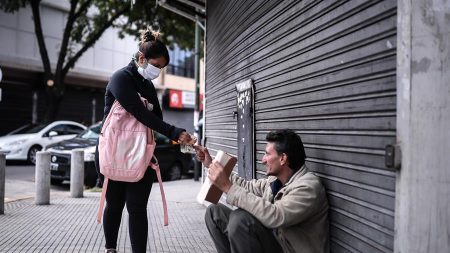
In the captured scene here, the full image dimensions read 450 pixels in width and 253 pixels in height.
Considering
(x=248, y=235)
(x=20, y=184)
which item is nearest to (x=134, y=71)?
(x=248, y=235)

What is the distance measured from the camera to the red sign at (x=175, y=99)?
30.9 m

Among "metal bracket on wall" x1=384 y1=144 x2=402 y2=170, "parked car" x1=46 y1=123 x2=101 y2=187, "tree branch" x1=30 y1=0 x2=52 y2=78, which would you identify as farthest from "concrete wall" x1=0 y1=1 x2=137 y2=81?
"metal bracket on wall" x1=384 y1=144 x2=402 y2=170

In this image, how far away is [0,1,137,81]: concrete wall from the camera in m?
20.7

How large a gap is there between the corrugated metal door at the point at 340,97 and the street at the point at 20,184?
17.8 feet

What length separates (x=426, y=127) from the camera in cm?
232

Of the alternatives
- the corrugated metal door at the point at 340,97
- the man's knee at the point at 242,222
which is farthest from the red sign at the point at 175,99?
the man's knee at the point at 242,222

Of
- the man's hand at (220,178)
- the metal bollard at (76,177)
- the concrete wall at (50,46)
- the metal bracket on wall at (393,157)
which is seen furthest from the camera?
the concrete wall at (50,46)

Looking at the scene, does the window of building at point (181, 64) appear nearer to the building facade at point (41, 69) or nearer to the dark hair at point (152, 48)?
the building facade at point (41, 69)

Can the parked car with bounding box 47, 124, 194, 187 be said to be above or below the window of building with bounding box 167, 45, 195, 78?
below

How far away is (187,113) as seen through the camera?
33281 mm

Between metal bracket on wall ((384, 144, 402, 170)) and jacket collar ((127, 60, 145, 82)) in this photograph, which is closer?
metal bracket on wall ((384, 144, 402, 170))

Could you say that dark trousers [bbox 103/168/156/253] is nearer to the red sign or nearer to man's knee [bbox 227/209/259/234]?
man's knee [bbox 227/209/259/234]

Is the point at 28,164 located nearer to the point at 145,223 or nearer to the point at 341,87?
the point at 145,223

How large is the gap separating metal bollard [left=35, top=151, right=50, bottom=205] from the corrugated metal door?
3853mm
